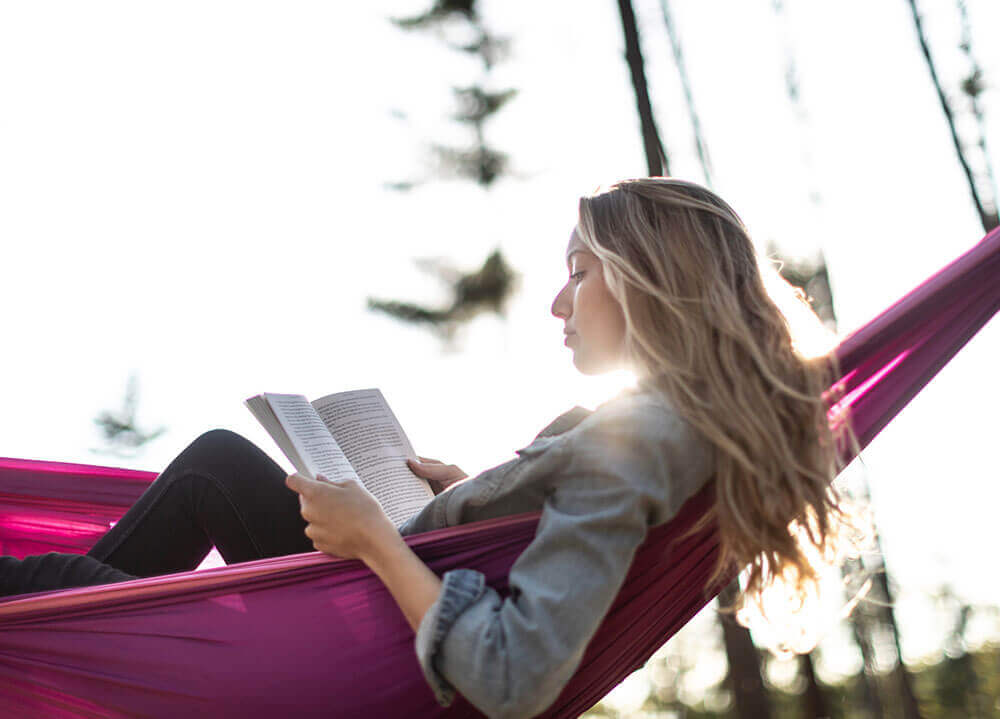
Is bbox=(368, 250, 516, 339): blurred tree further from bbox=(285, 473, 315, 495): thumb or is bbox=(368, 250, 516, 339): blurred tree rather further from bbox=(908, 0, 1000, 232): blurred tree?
bbox=(285, 473, 315, 495): thumb

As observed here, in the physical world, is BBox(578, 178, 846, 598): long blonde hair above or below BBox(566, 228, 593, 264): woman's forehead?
below

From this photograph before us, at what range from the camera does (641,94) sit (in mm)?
3734

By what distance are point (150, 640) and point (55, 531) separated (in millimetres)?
998

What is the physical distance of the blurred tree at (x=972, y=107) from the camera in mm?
3919

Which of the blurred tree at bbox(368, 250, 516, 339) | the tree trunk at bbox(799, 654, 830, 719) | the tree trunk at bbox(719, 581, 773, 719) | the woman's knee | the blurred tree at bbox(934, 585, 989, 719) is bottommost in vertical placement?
the blurred tree at bbox(934, 585, 989, 719)

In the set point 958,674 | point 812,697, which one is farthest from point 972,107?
point 958,674

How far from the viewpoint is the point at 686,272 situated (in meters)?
1.24

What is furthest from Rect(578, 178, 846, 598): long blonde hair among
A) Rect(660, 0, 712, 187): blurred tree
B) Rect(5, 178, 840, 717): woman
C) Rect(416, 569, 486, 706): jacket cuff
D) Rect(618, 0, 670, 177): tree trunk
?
Rect(660, 0, 712, 187): blurred tree

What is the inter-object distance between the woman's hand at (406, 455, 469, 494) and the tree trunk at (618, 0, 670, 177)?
91.7 inches

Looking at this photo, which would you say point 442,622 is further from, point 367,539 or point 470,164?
point 470,164

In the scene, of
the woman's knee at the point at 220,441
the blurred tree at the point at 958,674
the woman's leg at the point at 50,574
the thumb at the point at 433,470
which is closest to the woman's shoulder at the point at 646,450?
the thumb at the point at 433,470

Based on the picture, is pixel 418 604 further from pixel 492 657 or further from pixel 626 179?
pixel 626 179

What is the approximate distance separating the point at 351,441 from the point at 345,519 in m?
0.39

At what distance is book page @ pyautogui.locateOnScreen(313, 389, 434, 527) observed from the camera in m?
1.48
